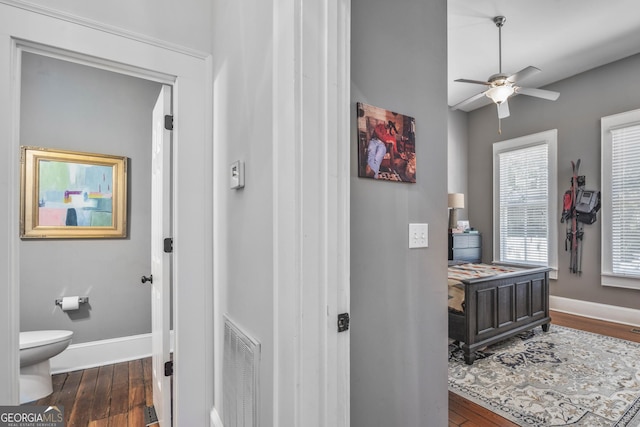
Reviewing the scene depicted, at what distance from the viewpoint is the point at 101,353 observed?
2756mm

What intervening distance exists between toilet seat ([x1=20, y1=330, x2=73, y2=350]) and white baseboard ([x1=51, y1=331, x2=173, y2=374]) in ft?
1.31

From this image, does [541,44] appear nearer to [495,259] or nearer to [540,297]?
[540,297]

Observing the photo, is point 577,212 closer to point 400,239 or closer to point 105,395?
point 400,239

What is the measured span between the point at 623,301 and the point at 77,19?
5.81 metres

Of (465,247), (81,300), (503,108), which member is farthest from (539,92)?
(81,300)

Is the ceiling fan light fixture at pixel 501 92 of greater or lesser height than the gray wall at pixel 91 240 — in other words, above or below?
above

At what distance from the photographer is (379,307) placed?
4.33 feet

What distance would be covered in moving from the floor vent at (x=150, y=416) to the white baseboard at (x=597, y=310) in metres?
5.09

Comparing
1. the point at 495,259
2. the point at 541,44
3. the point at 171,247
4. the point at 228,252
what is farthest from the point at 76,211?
the point at 495,259

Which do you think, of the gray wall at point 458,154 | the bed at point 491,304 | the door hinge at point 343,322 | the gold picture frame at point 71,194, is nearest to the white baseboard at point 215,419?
the door hinge at point 343,322

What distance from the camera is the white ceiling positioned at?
2.94 m

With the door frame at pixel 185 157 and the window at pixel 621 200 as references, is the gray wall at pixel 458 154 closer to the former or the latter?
the window at pixel 621 200

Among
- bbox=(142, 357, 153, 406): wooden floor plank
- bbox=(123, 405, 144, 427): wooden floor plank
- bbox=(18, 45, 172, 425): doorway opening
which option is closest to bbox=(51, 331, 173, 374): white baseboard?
bbox=(18, 45, 172, 425): doorway opening

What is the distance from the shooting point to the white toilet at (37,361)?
209cm
